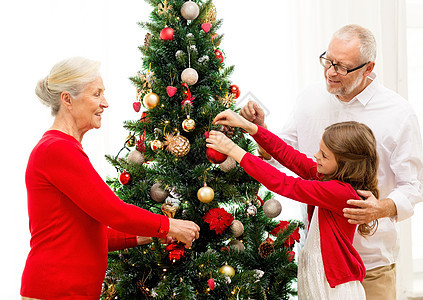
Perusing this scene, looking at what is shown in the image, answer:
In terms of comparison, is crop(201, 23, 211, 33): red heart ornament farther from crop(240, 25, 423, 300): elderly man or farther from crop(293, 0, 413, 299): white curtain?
crop(293, 0, 413, 299): white curtain

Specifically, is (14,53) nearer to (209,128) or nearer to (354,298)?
(209,128)

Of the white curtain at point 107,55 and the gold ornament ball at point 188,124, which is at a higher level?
the white curtain at point 107,55

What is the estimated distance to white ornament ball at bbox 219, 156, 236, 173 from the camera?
6.30ft

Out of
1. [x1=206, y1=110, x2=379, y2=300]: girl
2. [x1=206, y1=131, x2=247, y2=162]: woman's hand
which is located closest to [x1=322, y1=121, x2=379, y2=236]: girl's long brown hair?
[x1=206, y1=110, x2=379, y2=300]: girl

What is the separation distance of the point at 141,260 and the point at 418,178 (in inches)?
51.5

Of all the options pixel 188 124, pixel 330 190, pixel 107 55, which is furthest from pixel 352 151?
pixel 107 55

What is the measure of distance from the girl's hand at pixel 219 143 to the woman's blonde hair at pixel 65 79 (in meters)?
0.48

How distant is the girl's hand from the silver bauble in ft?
0.97

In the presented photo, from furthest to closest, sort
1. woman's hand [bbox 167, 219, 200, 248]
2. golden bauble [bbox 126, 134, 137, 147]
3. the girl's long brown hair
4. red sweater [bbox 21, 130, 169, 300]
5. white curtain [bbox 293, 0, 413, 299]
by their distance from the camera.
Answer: white curtain [bbox 293, 0, 413, 299], golden bauble [bbox 126, 134, 137, 147], the girl's long brown hair, woman's hand [bbox 167, 219, 200, 248], red sweater [bbox 21, 130, 169, 300]

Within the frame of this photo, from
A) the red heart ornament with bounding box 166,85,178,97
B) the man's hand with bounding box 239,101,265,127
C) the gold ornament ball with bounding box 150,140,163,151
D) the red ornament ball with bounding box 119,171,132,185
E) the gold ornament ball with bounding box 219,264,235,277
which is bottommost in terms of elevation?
the gold ornament ball with bounding box 219,264,235,277

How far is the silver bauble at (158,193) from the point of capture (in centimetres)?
191

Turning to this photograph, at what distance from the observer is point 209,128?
1.93 m

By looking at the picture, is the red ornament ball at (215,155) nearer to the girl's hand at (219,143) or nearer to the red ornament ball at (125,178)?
the girl's hand at (219,143)

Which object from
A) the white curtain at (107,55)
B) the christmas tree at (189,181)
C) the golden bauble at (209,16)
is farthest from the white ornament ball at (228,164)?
the white curtain at (107,55)
